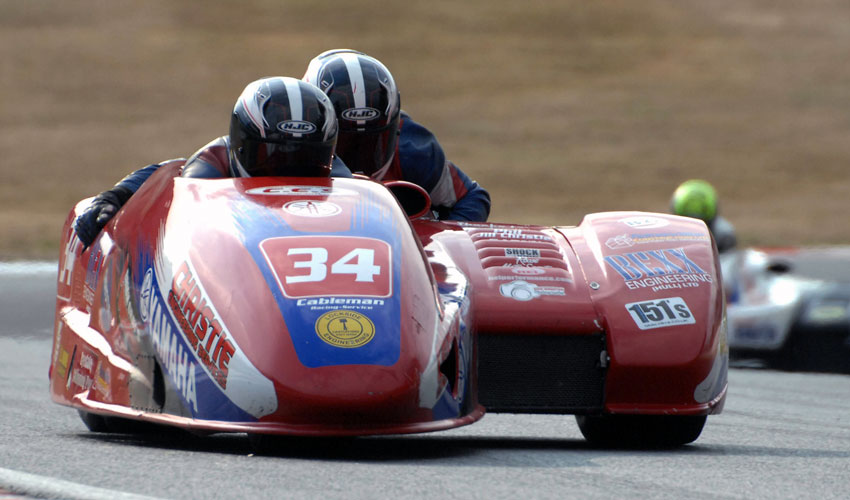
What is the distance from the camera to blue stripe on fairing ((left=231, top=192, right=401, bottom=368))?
4.16 m

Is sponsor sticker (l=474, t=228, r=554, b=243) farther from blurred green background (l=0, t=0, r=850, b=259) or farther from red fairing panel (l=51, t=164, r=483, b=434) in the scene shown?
blurred green background (l=0, t=0, r=850, b=259)

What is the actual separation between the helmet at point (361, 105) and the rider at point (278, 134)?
850mm

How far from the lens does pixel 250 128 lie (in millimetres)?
5141

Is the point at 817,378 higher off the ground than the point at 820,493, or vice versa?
the point at 820,493

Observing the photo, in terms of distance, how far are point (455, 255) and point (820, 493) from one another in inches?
73.0

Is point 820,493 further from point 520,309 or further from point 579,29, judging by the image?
point 579,29

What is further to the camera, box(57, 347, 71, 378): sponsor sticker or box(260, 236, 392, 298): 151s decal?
box(57, 347, 71, 378): sponsor sticker

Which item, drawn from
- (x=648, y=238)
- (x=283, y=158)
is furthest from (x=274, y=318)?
(x=648, y=238)

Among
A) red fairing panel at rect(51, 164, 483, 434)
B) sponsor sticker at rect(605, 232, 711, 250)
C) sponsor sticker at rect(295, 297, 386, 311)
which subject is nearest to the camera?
red fairing panel at rect(51, 164, 483, 434)

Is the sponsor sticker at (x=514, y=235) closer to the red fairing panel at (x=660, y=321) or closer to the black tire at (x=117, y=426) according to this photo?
the red fairing panel at (x=660, y=321)

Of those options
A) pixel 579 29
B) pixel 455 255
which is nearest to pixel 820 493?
pixel 455 255

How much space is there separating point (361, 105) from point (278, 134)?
1.06 metres

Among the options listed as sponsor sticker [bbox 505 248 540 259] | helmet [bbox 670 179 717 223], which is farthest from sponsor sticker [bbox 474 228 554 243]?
helmet [bbox 670 179 717 223]

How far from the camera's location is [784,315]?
10.6m
